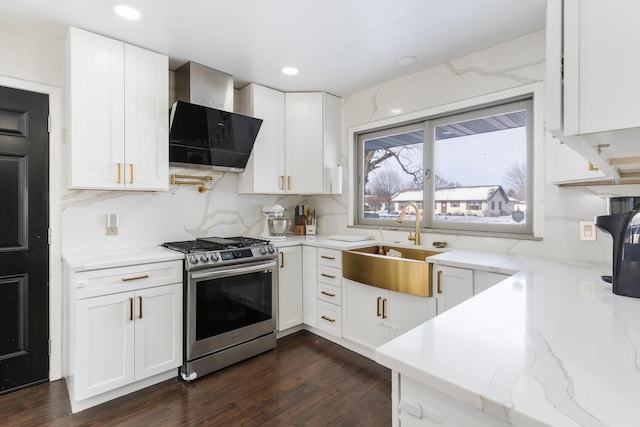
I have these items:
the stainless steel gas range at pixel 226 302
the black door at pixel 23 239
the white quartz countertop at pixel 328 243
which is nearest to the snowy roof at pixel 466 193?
the white quartz countertop at pixel 328 243

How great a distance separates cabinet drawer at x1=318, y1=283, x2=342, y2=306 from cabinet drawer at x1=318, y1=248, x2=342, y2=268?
0.65 feet

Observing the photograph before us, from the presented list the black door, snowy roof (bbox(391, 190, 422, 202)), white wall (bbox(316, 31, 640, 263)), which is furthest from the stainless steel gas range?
snowy roof (bbox(391, 190, 422, 202))

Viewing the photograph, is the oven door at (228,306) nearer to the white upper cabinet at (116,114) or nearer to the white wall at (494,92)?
the white upper cabinet at (116,114)

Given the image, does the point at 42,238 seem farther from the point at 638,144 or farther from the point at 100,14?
the point at 638,144

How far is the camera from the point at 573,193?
2129 millimetres

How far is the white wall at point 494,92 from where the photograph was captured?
2.09 metres

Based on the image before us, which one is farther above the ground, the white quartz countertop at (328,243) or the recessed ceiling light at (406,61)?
the recessed ceiling light at (406,61)

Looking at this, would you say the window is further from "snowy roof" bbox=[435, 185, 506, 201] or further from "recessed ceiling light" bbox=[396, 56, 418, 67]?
"recessed ceiling light" bbox=[396, 56, 418, 67]

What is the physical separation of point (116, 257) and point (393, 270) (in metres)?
1.92

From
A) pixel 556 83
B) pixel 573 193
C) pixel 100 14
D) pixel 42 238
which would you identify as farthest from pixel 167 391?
pixel 573 193

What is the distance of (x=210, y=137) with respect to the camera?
2729 mm

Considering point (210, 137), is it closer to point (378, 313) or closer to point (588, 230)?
point (378, 313)

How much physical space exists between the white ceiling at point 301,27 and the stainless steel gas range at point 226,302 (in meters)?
1.51

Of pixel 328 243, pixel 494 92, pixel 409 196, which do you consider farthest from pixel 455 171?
pixel 328 243
